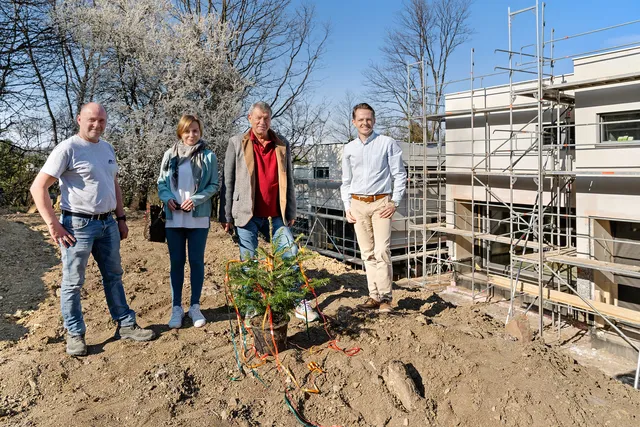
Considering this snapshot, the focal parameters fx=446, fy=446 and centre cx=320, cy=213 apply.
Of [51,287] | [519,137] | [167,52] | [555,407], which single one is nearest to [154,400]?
[555,407]

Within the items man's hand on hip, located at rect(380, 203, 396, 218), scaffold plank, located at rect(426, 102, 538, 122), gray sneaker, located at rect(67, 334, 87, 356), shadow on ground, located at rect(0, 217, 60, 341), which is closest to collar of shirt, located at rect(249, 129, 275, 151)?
man's hand on hip, located at rect(380, 203, 396, 218)

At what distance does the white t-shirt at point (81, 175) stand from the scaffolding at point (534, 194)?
731cm

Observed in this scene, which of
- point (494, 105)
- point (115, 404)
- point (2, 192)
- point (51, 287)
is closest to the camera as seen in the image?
point (115, 404)

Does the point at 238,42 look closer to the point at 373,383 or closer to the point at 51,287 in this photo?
the point at 51,287

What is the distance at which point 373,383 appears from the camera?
8.43 feet

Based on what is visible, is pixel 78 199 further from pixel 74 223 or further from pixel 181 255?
pixel 181 255

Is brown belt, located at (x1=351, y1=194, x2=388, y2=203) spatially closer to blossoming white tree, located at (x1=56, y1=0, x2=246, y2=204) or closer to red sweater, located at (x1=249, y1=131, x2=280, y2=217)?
red sweater, located at (x1=249, y1=131, x2=280, y2=217)

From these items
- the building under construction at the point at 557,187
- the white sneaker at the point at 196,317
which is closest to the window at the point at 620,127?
the building under construction at the point at 557,187

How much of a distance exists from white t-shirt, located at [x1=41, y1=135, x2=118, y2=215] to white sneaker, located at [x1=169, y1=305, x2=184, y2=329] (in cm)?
95

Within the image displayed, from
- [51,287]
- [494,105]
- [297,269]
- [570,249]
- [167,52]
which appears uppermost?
[167,52]

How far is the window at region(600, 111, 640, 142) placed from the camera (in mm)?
8242

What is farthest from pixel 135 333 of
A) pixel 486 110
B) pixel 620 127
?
pixel 486 110

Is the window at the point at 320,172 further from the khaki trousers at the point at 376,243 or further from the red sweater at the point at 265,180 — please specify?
the red sweater at the point at 265,180

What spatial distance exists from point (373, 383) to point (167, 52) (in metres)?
12.6
